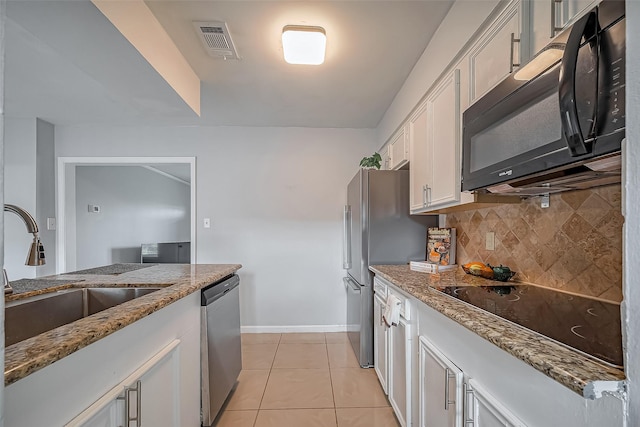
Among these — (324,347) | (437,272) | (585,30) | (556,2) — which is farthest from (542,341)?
(324,347)

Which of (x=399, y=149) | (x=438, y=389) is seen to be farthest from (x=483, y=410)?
(x=399, y=149)

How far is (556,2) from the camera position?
1.02 metres

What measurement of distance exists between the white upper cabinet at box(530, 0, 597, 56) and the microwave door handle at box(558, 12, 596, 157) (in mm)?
261

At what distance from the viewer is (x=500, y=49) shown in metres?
1.32

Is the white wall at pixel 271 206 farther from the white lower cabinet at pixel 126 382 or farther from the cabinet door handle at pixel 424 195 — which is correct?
the white lower cabinet at pixel 126 382

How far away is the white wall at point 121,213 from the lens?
13.9 ft

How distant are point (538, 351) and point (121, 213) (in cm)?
565

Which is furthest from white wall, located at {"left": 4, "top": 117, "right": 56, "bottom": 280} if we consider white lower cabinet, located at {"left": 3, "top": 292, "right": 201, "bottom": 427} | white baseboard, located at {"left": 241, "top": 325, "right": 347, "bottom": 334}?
white lower cabinet, located at {"left": 3, "top": 292, "right": 201, "bottom": 427}

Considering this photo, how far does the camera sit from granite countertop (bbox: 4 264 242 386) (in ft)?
2.17

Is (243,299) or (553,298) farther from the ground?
(553,298)

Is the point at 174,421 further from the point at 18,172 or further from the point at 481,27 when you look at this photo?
the point at 18,172

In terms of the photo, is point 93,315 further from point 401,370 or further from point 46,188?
point 46,188

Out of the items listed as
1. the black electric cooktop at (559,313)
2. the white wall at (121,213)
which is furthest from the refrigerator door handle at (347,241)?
the white wall at (121,213)

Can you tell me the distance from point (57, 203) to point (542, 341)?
4.41 m
